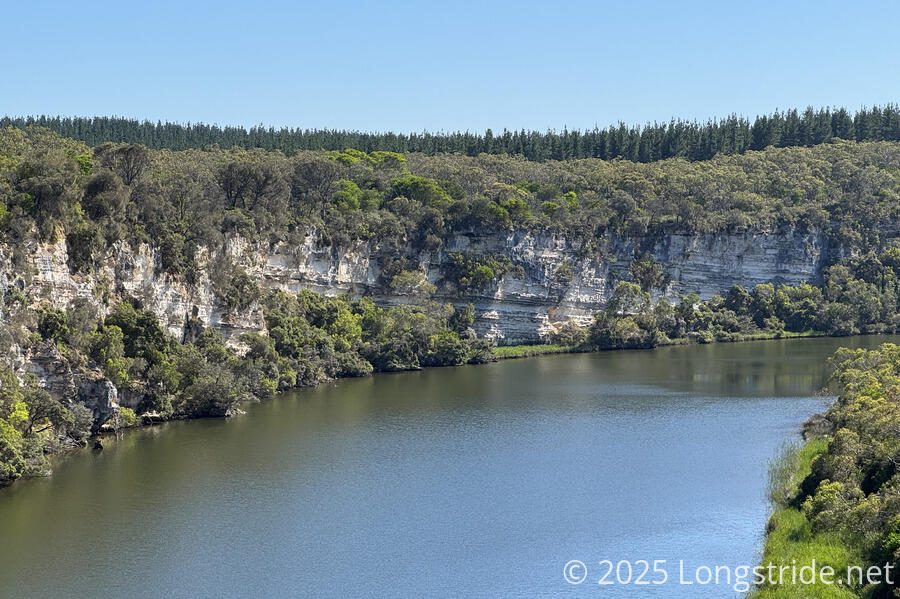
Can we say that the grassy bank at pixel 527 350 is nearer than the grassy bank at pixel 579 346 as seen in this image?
Yes

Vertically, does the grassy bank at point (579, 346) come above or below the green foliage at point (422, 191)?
below

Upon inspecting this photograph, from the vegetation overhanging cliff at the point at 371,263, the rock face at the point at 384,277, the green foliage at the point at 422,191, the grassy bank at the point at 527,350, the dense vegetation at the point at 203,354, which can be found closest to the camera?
the dense vegetation at the point at 203,354

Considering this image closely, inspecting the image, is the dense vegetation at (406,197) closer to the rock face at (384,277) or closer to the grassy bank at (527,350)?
the rock face at (384,277)

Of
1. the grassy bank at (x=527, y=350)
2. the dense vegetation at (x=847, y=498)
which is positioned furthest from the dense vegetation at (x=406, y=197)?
the dense vegetation at (x=847, y=498)

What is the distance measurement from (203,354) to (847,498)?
3567 cm

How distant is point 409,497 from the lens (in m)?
39.8

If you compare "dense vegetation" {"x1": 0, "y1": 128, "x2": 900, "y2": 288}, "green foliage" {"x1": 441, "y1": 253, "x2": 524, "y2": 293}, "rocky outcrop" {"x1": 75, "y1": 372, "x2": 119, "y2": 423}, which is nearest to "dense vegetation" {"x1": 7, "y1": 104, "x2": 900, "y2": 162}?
"dense vegetation" {"x1": 0, "y1": 128, "x2": 900, "y2": 288}

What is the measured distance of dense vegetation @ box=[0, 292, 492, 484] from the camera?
1754 inches

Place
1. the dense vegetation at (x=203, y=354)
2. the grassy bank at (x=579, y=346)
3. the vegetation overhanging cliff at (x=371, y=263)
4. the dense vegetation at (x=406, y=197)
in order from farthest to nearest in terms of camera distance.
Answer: the grassy bank at (x=579, y=346)
the dense vegetation at (x=406, y=197)
the vegetation overhanging cliff at (x=371, y=263)
the dense vegetation at (x=203, y=354)

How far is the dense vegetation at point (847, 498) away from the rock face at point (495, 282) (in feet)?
106

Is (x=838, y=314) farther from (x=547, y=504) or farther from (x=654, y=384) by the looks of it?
(x=547, y=504)

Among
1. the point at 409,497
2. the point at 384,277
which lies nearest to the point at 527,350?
the point at 384,277

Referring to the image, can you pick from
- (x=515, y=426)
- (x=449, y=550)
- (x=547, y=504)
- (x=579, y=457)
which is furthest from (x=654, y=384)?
(x=449, y=550)

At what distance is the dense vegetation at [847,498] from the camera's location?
28266 millimetres
